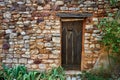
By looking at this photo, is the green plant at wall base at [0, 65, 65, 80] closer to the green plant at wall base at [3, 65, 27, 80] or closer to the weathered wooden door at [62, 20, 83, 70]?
the green plant at wall base at [3, 65, 27, 80]

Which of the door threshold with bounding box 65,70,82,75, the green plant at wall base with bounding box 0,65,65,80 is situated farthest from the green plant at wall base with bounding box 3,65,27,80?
the door threshold with bounding box 65,70,82,75

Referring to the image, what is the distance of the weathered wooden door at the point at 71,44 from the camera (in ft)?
24.5

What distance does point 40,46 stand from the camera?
721 cm

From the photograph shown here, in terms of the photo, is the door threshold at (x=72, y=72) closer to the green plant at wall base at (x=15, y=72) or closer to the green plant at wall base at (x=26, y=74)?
the green plant at wall base at (x=26, y=74)

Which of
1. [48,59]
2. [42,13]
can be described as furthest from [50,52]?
[42,13]

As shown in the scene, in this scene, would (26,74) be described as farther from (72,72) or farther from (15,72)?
(72,72)

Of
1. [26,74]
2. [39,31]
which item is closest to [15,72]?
[26,74]

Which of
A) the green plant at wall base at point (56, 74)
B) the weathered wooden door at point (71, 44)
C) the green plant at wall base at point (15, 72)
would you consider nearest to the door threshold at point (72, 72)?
the weathered wooden door at point (71, 44)

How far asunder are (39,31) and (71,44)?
1047 millimetres

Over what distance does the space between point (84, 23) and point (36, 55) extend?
1617mm

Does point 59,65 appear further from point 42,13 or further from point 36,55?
point 42,13

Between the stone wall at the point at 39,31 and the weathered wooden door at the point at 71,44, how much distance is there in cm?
31

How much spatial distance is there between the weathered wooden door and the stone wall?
306 mm

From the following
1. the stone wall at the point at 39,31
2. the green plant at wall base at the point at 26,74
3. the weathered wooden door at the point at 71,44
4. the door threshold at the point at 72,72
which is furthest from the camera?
the weathered wooden door at the point at 71,44
